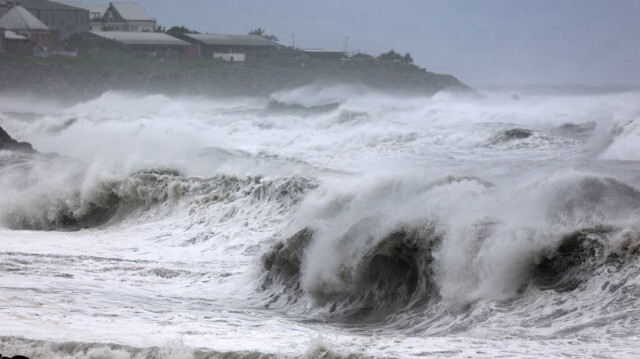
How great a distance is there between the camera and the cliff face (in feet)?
236

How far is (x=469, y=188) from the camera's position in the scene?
43.9ft

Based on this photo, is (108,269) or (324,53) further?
(324,53)

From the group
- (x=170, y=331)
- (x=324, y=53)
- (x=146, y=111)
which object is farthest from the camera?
(x=324, y=53)

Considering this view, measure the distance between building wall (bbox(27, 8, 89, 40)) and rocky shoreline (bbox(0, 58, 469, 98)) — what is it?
477 inches

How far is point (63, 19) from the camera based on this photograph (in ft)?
307

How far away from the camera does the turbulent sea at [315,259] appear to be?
889cm

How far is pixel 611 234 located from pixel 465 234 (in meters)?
1.61

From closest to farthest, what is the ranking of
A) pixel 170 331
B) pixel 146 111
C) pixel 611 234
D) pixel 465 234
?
pixel 170 331
pixel 611 234
pixel 465 234
pixel 146 111

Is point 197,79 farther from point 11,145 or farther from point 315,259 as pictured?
point 315,259

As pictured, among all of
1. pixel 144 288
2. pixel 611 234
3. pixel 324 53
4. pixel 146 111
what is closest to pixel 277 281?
pixel 144 288

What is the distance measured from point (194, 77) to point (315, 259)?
244 feet

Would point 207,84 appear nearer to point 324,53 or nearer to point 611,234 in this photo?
point 324,53

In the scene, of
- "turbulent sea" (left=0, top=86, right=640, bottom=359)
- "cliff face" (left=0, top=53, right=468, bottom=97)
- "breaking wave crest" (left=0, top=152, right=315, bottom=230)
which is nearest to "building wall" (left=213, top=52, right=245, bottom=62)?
"cliff face" (left=0, top=53, right=468, bottom=97)

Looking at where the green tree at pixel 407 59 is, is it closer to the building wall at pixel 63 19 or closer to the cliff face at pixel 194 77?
the cliff face at pixel 194 77
